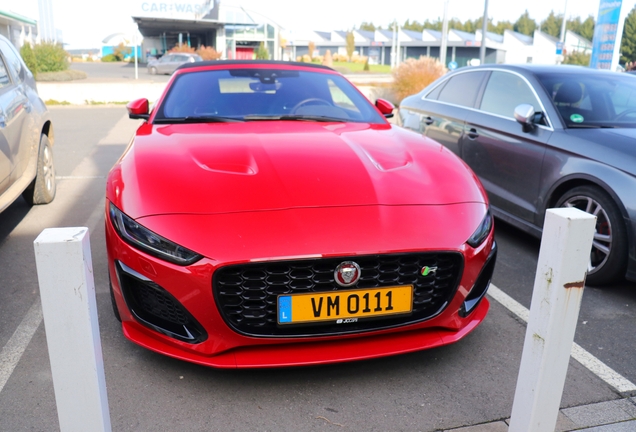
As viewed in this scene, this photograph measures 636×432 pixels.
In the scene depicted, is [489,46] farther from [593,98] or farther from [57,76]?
[593,98]

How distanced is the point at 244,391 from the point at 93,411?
0.88 m

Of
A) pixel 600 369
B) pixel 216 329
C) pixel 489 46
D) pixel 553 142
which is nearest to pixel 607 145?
pixel 553 142

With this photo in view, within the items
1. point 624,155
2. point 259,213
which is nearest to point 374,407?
point 259,213

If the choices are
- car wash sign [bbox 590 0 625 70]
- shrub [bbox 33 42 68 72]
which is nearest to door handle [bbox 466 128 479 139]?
car wash sign [bbox 590 0 625 70]

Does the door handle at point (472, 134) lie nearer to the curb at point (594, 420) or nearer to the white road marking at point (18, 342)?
the curb at point (594, 420)

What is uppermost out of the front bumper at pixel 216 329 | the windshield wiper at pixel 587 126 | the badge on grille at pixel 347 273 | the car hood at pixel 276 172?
the windshield wiper at pixel 587 126

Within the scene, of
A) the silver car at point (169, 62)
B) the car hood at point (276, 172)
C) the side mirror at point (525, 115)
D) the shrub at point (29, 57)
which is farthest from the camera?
the silver car at point (169, 62)

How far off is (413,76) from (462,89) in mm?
12036

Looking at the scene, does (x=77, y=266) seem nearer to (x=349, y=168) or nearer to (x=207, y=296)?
(x=207, y=296)

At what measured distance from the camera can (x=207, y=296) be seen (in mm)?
2279

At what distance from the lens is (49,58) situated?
24188 millimetres

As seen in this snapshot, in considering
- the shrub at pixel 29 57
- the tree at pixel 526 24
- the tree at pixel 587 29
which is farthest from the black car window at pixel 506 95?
the tree at pixel 526 24

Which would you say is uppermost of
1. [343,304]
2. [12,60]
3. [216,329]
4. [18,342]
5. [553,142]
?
[12,60]

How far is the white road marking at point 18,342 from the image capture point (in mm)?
2639
